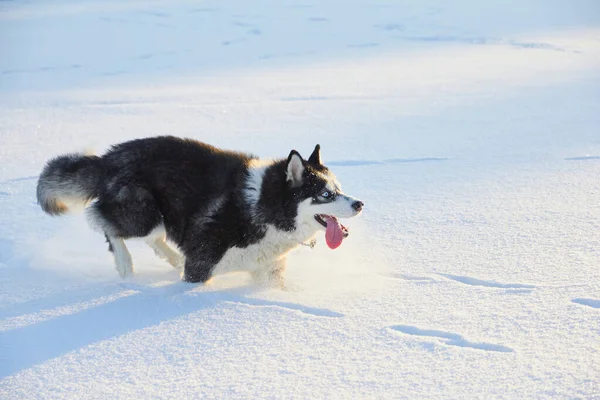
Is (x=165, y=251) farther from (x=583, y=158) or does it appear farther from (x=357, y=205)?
(x=583, y=158)

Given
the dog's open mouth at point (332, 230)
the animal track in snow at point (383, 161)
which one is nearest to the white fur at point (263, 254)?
the dog's open mouth at point (332, 230)

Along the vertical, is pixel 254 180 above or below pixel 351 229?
above

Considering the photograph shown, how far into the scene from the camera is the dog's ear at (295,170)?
5.02m

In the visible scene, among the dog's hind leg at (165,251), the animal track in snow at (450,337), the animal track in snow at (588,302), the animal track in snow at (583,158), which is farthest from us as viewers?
the animal track in snow at (583,158)

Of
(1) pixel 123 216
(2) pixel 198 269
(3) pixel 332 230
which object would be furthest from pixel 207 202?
(3) pixel 332 230

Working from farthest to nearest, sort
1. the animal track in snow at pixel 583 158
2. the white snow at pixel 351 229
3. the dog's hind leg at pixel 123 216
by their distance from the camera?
the animal track in snow at pixel 583 158, the dog's hind leg at pixel 123 216, the white snow at pixel 351 229

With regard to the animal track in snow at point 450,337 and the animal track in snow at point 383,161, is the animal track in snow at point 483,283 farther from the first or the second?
the animal track in snow at point 383,161

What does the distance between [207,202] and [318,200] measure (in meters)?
0.79

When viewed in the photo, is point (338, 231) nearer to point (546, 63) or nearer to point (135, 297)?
point (135, 297)

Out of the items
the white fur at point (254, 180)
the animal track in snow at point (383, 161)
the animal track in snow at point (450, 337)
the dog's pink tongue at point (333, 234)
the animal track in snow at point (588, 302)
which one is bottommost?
the animal track in snow at point (450, 337)

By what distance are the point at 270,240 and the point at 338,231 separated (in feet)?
1.58

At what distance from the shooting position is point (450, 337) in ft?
13.4

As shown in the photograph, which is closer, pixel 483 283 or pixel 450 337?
pixel 450 337

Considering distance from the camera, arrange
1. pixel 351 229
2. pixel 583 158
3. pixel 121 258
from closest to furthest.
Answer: pixel 121 258 < pixel 351 229 < pixel 583 158
